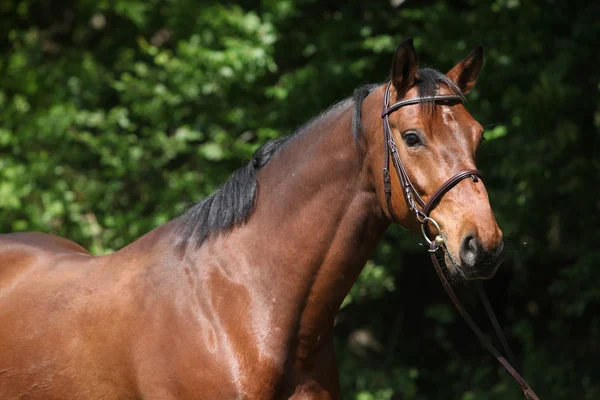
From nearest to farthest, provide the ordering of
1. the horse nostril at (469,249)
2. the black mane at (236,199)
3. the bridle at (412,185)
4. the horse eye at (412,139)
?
the horse nostril at (469,249) → the bridle at (412,185) → the horse eye at (412,139) → the black mane at (236,199)

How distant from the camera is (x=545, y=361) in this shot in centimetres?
680

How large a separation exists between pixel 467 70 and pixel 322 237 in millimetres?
906

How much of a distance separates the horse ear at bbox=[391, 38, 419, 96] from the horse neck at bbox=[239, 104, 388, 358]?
0.87 feet

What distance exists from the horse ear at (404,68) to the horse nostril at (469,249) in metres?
0.63

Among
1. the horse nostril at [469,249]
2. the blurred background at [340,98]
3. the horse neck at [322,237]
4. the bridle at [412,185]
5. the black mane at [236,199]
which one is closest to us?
the horse nostril at [469,249]

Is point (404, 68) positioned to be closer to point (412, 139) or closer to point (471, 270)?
point (412, 139)

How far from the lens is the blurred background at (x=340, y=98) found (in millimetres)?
5820

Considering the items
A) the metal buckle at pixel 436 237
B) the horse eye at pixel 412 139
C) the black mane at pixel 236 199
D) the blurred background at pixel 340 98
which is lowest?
the blurred background at pixel 340 98

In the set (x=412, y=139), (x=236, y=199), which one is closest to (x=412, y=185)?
(x=412, y=139)

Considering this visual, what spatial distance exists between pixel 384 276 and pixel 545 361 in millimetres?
1749

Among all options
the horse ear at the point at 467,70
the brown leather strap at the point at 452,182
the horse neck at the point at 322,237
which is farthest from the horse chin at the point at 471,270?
the horse ear at the point at 467,70

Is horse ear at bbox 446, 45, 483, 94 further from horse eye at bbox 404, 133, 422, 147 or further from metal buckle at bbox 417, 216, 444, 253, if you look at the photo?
metal buckle at bbox 417, 216, 444, 253

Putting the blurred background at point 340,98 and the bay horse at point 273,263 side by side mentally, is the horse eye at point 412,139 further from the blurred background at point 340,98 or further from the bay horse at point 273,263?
the blurred background at point 340,98

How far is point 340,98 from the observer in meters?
A: 6.38
